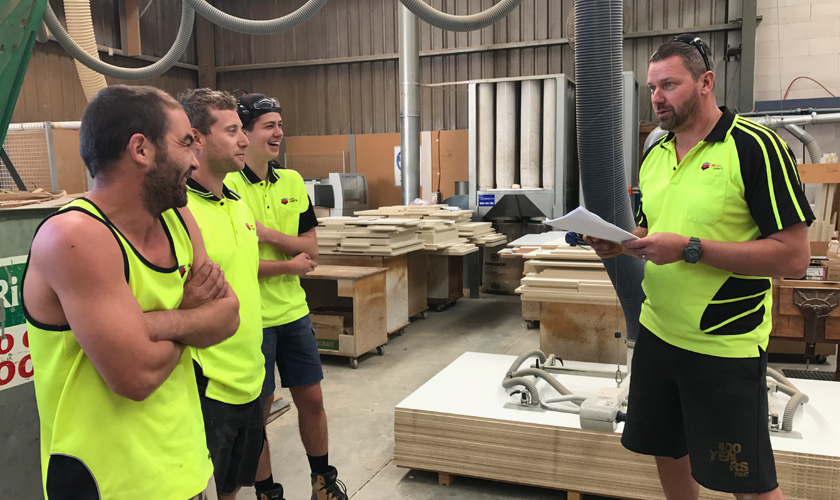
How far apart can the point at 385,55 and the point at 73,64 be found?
5.12m

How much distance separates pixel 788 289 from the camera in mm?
4293

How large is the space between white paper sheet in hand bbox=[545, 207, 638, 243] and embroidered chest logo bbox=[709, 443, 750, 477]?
0.66 m

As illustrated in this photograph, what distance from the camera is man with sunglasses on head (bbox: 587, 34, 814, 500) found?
164 centimetres

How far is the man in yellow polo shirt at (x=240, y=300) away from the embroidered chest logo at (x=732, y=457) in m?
1.42

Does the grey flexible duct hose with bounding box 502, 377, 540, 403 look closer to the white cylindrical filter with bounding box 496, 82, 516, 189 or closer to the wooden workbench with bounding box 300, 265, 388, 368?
the wooden workbench with bounding box 300, 265, 388, 368

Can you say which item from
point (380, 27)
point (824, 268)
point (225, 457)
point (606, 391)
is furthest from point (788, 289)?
point (380, 27)

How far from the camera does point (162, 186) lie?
123cm

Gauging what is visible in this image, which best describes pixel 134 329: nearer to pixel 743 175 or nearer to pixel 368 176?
pixel 743 175

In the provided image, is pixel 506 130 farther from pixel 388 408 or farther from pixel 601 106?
pixel 601 106

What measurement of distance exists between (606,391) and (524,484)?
60 cm

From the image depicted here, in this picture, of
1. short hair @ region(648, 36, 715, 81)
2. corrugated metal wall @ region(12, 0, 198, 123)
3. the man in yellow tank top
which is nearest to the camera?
the man in yellow tank top

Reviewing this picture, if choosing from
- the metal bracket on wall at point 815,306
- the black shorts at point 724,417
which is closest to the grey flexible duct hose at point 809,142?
the metal bracket on wall at point 815,306

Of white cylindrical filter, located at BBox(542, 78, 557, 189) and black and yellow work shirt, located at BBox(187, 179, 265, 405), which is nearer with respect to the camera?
black and yellow work shirt, located at BBox(187, 179, 265, 405)

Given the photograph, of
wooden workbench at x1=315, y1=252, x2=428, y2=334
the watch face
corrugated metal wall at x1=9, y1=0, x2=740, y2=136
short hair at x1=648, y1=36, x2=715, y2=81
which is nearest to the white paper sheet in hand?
the watch face
